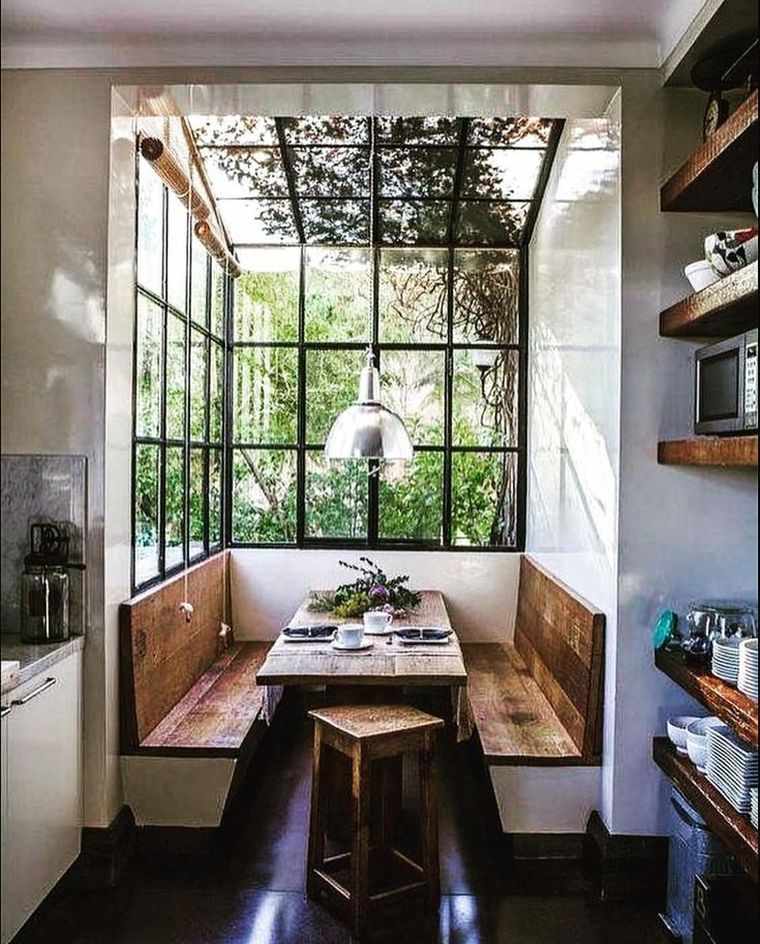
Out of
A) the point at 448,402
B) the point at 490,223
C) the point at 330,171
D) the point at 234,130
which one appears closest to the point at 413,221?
the point at 490,223

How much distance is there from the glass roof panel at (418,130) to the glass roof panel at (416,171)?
0.07 meters

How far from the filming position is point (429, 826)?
2980 millimetres

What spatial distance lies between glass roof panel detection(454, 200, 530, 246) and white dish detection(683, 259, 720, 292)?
2210mm

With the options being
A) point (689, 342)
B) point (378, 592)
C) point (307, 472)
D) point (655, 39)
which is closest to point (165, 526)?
point (378, 592)

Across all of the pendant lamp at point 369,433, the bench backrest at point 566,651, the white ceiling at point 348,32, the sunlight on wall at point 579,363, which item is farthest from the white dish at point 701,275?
the pendant lamp at point 369,433

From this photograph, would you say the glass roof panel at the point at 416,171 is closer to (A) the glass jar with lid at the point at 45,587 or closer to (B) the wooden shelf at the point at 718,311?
(B) the wooden shelf at the point at 718,311

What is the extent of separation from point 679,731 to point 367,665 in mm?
1066

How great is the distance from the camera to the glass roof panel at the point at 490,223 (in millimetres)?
4938

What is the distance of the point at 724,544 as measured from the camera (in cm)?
305

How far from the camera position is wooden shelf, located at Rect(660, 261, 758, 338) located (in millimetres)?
2422

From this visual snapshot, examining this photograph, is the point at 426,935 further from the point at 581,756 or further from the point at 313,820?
the point at 581,756

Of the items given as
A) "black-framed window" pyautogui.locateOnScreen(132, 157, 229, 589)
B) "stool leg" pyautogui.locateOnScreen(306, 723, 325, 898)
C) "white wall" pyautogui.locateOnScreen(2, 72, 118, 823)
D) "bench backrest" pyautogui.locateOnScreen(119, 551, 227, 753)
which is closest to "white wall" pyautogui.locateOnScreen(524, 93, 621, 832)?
"stool leg" pyautogui.locateOnScreen(306, 723, 325, 898)

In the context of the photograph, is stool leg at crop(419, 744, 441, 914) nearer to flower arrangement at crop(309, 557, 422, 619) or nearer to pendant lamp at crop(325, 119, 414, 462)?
flower arrangement at crop(309, 557, 422, 619)

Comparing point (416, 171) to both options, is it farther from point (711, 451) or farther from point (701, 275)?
point (711, 451)
